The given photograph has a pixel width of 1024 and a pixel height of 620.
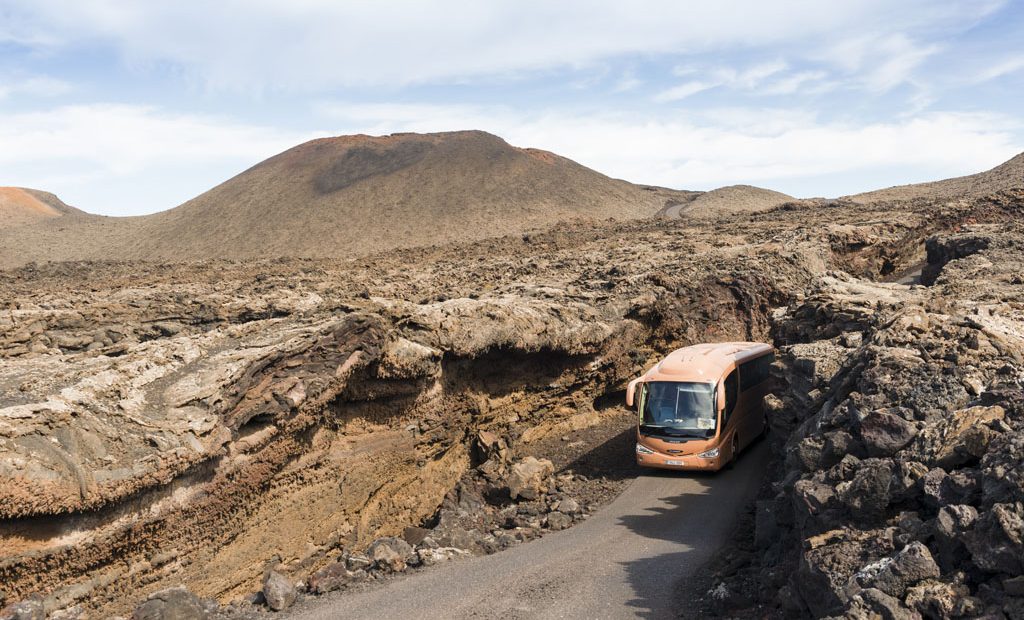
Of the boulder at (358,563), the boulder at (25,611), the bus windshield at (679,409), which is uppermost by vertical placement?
the bus windshield at (679,409)

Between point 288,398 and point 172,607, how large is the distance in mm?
3463

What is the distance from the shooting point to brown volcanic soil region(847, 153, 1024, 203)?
5875cm

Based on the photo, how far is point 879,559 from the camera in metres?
6.80

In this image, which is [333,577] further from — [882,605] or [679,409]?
[882,605]

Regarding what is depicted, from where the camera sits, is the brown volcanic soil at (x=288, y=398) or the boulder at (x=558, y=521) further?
the boulder at (x=558, y=521)

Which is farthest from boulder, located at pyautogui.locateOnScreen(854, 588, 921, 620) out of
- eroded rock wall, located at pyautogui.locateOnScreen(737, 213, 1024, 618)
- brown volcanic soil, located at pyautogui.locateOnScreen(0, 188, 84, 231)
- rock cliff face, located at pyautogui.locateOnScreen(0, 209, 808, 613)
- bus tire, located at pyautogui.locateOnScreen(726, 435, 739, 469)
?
brown volcanic soil, located at pyautogui.locateOnScreen(0, 188, 84, 231)

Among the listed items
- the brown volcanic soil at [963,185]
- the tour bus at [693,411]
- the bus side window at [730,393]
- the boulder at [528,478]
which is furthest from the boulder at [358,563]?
the brown volcanic soil at [963,185]

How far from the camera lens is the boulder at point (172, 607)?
10117 mm

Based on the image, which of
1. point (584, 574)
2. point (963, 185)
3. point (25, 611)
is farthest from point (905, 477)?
point (963, 185)

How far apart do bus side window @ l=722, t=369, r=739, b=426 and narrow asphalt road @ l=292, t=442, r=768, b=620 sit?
190 centimetres

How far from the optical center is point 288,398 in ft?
40.7

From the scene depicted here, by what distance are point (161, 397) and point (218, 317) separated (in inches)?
404

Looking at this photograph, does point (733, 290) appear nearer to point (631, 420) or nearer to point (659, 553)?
point (631, 420)

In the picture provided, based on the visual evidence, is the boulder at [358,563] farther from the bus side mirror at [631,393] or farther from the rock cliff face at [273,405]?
the bus side mirror at [631,393]
